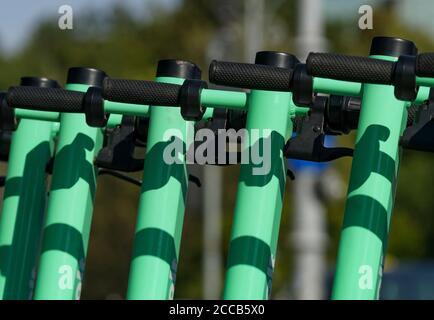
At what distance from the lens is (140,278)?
3.96 meters

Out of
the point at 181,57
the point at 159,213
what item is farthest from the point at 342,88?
the point at 181,57

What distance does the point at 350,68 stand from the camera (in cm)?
338

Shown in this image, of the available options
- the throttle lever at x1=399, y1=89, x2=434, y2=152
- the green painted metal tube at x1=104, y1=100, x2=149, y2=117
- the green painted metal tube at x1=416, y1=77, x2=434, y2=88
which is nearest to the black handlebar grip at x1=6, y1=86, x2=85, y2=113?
the green painted metal tube at x1=104, y1=100, x2=149, y2=117

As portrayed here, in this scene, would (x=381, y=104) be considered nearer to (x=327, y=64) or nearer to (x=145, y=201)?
(x=327, y=64)

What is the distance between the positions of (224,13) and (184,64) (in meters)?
18.4

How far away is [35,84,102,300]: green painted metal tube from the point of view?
13.7 feet

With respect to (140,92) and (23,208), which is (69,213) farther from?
(140,92)

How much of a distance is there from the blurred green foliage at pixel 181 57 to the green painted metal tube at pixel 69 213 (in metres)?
22.0

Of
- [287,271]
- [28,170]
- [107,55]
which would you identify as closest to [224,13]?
[287,271]

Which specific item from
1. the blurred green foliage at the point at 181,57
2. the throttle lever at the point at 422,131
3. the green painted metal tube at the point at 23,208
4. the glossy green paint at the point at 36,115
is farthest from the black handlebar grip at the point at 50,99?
the blurred green foliage at the point at 181,57

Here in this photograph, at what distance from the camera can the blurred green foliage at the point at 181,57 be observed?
28.1 m

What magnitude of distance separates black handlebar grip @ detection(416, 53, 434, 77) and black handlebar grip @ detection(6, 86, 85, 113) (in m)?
1.00

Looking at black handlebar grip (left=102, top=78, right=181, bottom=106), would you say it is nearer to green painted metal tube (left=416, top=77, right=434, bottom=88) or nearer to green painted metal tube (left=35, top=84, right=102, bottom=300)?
green painted metal tube (left=35, top=84, right=102, bottom=300)

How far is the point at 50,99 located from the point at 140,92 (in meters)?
0.29
